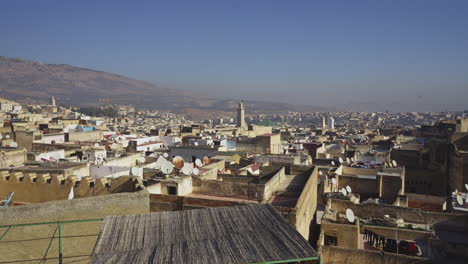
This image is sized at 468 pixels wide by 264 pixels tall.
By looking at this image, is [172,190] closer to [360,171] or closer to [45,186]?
[45,186]

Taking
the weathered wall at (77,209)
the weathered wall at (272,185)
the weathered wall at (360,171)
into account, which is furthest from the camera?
the weathered wall at (360,171)

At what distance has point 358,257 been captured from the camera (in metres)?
11.1

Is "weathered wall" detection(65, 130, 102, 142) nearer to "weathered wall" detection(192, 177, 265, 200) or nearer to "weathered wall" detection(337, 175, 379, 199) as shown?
"weathered wall" detection(192, 177, 265, 200)

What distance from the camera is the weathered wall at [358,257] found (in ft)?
35.7

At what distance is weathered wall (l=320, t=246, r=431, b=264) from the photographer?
10.9 m

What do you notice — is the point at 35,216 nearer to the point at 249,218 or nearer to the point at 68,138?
the point at 249,218

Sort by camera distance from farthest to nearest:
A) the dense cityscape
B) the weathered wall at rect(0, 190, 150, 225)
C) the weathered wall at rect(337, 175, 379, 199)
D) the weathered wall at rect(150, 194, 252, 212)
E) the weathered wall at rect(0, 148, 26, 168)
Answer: the weathered wall at rect(337, 175, 379, 199) → the weathered wall at rect(0, 148, 26, 168) → the weathered wall at rect(150, 194, 252, 212) → the weathered wall at rect(0, 190, 150, 225) → the dense cityscape

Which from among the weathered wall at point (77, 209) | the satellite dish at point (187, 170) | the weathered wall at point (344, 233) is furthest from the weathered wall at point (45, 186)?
the weathered wall at point (344, 233)

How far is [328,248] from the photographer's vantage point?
1120cm

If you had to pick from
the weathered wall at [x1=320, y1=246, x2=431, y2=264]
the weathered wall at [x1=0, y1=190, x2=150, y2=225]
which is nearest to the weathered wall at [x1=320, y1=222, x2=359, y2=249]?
the weathered wall at [x1=320, y1=246, x2=431, y2=264]

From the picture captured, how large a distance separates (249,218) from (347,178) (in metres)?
13.5

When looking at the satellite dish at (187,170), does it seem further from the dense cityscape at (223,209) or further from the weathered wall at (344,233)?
the weathered wall at (344,233)

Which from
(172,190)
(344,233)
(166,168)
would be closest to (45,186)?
(166,168)

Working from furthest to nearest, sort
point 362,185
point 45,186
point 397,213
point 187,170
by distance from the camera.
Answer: point 362,185 → point 397,213 → point 187,170 → point 45,186
